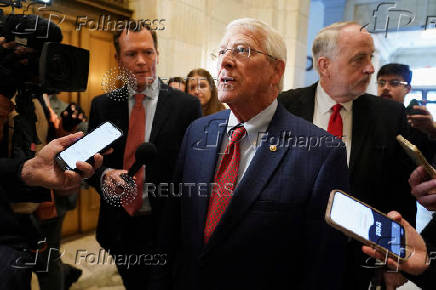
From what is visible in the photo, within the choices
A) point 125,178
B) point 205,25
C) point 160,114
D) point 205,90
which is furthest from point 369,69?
point 205,25

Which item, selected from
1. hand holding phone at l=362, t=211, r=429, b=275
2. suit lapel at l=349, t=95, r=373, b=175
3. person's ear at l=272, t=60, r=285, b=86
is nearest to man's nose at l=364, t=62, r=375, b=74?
suit lapel at l=349, t=95, r=373, b=175

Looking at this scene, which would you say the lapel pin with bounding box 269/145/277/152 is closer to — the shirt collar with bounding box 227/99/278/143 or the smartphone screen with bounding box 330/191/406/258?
the shirt collar with bounding box 227/99/278/143

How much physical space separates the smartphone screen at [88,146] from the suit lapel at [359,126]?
42.5 inches

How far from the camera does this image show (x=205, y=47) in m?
4.35

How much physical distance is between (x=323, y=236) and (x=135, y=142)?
1016 mm

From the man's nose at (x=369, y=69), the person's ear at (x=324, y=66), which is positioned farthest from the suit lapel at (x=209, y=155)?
the man's nose at (x=369, y=69)

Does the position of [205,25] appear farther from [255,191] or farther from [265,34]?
[255,191]

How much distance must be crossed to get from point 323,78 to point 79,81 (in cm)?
121

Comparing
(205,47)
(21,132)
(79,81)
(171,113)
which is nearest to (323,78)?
(171,113)

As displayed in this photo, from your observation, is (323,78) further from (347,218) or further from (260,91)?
(347,218)

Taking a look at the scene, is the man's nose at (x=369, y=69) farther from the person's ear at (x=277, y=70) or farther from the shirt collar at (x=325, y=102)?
the person's ear at (x=277, y=70)

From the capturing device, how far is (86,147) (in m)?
1.08

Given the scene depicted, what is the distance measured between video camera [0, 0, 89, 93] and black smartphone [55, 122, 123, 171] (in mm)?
186

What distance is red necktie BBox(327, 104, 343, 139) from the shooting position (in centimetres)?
164
